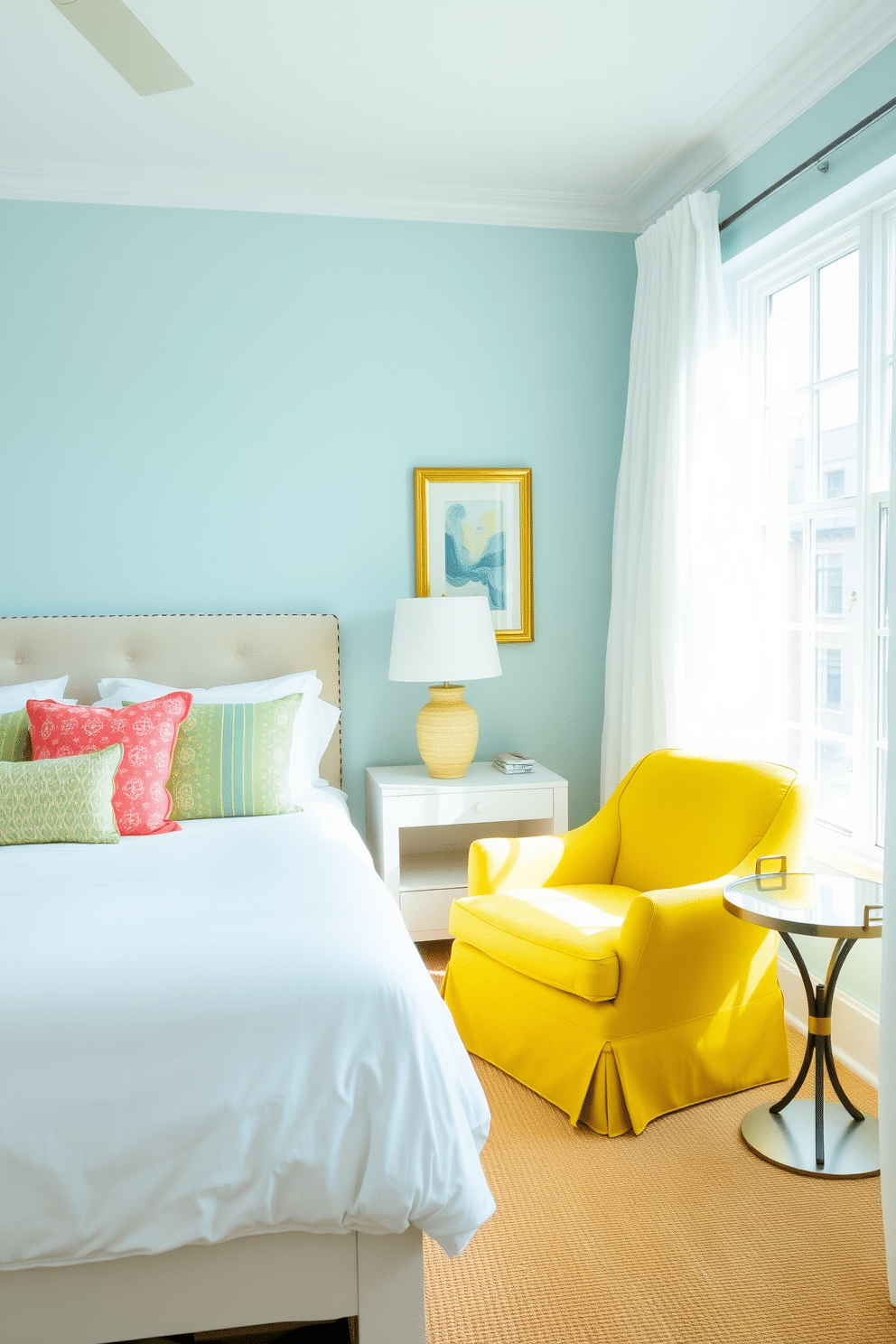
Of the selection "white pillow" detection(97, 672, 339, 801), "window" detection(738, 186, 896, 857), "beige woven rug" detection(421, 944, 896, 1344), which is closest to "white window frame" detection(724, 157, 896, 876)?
"window" detection(738, 186, 896, 857)

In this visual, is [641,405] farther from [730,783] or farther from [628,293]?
[730,783]

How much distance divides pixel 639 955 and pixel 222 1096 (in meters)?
1.10

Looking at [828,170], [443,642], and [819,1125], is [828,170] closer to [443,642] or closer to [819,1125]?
[443,642]

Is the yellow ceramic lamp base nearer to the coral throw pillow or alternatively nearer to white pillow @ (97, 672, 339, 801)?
white pillow @ (97, 672, 339, 801)

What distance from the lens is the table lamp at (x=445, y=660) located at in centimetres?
340

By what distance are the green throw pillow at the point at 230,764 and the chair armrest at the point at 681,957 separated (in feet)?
3.90

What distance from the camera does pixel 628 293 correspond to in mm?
3867

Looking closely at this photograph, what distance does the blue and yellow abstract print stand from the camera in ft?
12.4

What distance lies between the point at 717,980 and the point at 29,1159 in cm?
164

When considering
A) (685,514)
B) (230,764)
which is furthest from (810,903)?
(230,764)

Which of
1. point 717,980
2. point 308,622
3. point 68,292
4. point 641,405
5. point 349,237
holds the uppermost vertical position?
point 349,237

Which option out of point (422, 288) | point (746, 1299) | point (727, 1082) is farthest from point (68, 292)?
point (746, 1299)

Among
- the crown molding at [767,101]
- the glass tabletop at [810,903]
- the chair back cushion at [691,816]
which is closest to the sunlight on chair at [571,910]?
the chair back cushion at [691,816]

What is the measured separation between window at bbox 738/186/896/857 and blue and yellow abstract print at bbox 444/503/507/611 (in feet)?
3.38
